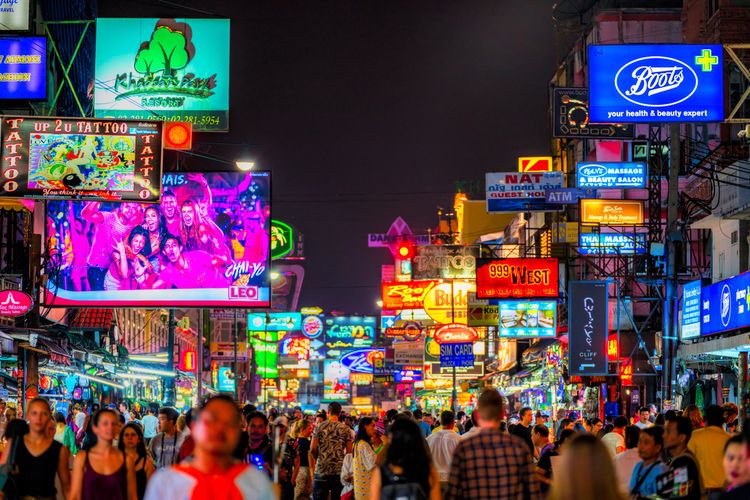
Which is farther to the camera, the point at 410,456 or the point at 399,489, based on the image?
the point at 410,456

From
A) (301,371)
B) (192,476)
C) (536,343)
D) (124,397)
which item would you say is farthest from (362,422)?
(301,371)

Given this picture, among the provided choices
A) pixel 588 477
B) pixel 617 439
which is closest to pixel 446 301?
pixel 617 439

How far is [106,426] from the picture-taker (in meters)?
9.99

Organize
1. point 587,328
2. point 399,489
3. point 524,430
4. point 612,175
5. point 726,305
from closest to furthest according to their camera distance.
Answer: point 399,489, point 524,430, point 726,305, point 587,328, point 612,175

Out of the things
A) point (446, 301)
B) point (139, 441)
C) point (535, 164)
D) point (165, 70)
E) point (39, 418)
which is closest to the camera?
point (39, 418)

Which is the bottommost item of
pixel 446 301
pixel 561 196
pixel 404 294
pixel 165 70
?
pixel 446 301

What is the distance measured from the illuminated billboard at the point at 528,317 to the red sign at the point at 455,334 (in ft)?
3.70

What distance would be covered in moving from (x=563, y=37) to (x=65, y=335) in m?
33.9

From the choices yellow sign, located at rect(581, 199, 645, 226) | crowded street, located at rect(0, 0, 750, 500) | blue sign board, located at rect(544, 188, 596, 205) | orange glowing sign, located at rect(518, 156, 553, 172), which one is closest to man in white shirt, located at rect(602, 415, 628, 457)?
crowded street, located at rect(0, 0, 750, 500)

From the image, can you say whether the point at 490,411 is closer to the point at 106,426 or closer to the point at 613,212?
the point at 106,426

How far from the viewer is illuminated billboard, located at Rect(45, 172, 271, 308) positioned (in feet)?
97.9

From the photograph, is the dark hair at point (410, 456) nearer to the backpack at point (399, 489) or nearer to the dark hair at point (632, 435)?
the backpack at point (399, 489)

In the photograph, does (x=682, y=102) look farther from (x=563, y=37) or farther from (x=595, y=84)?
(x=563, y=37)

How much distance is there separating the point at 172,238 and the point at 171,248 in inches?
10.4
